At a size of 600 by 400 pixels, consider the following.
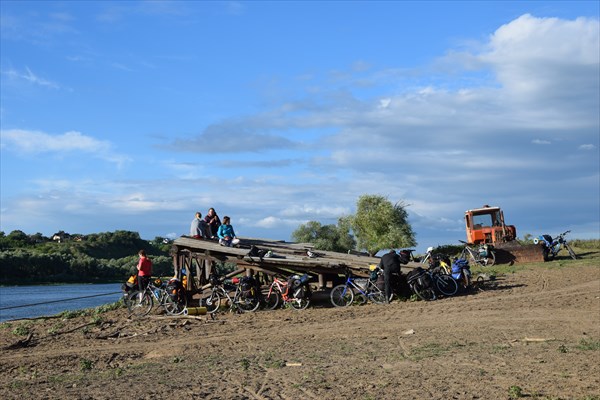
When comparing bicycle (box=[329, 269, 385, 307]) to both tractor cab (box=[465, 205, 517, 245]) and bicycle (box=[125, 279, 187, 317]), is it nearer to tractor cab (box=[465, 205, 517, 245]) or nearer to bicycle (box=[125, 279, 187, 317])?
bicycle (box=[125, 279, 187, 317])

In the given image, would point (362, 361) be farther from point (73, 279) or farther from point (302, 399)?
point (73, 279)

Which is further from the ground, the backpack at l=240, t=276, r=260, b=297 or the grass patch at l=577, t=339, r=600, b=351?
the backpack at l=240, t=276, r=260, b=297

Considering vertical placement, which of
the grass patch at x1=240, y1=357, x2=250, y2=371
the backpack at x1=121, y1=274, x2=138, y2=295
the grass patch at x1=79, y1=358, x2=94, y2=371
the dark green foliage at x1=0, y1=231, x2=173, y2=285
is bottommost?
the grass patch at x1=79, y1=358, x2=94, y2=371

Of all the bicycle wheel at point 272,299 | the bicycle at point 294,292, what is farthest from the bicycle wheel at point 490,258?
the bicycle wheel at point 272,299

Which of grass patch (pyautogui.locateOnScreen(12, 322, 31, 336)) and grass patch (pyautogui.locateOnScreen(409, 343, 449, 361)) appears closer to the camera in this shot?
grass patch (pyautogui.locateOnScreen(409, 343, 449, 361))

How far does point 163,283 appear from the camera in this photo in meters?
20.4

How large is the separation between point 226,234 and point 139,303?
3.60 m

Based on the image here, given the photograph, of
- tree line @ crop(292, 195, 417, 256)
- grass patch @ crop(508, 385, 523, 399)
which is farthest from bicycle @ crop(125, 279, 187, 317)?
tree line @ crop(292, 195, 417, 256)

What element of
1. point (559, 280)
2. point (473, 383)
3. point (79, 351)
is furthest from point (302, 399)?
point (559, 280)

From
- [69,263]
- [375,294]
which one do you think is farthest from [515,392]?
[69,263]

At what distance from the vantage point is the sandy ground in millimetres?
9016

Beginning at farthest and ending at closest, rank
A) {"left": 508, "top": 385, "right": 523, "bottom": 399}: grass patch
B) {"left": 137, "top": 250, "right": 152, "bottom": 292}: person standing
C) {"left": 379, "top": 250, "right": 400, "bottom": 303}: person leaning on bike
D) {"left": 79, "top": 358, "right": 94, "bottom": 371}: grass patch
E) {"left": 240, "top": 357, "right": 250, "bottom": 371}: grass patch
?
{"left": 137, "top": 250, "right": 152, "bottom": 292}: person standing, {"left": 379, "top": 250, "right": 400, "bottom": 303}: person leaning on bike, {"left": 79, "top": 358, "right": 94, "bottom": 371}: grass patch, {"left": 240, "top": 357, "right": 250, "bottom": 371}: grass patch, {"left": 508, "top": 385, "right": 523, "bottom": 399}: grass patch

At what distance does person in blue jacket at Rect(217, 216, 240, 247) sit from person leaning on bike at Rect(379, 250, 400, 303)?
4.68 metres

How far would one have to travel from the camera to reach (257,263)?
20859 millimetres
